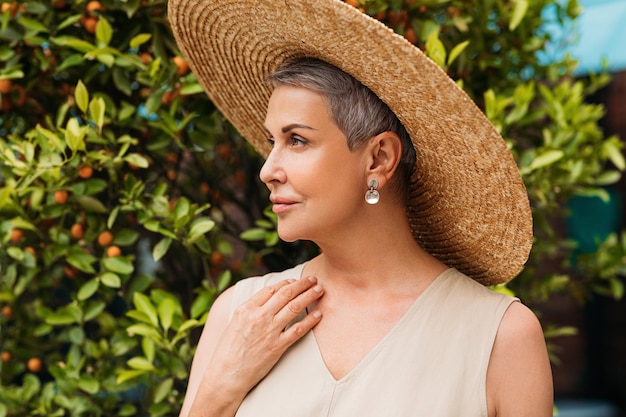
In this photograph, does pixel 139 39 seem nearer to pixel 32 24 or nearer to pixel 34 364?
pixel 32 24

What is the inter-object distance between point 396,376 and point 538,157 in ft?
3.23

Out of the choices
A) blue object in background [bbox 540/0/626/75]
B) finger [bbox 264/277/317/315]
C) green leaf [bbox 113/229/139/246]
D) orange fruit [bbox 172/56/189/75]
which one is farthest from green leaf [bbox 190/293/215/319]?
blue object in background [bbox 540/0/626/75]

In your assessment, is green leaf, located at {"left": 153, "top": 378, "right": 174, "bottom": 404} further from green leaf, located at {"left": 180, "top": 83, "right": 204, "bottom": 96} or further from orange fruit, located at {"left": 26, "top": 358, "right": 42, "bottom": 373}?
green leaf, located at {"left": 180, "top": 83, "right": 204, "bottom": 96}

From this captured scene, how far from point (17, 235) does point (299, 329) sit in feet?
3.39

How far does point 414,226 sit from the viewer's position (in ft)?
6.47

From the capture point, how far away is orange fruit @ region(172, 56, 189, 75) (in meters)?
2.27

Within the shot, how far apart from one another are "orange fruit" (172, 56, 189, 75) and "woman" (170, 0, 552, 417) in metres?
0.34

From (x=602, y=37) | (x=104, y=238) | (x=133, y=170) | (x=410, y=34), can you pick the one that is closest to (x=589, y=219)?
(x=602, y=37)

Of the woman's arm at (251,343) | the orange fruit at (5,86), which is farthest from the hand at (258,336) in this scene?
the orange fruit at (5,86)

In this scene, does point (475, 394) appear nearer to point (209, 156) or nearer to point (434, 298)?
point (434, 298)

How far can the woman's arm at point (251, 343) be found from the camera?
175 cm

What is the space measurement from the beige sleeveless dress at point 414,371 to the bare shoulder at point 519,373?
0.07ft

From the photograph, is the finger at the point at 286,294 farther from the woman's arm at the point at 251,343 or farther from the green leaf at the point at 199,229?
the green leaf at the point at 199,229

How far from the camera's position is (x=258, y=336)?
176 cm
